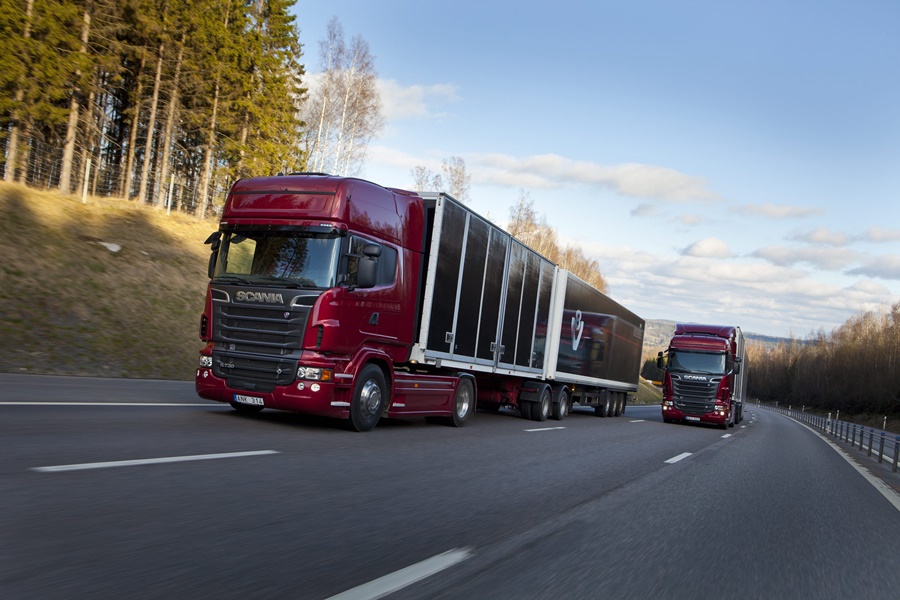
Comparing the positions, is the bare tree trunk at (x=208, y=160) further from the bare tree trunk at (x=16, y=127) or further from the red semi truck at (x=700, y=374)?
the red semi truck at (x=700, y=374)

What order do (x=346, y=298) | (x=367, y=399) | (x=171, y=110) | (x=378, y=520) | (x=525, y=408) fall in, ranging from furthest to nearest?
(x=171, y=110) → (x=525, y=408) → (x=367, y=399) → (x=346, y=298) → (x=378, y=520)

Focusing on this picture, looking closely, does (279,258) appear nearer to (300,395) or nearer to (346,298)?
(346,298)

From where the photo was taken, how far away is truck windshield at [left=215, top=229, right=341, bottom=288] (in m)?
9.16

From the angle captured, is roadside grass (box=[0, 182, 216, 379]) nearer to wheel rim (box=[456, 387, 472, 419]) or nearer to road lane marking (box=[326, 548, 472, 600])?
wheel rim (box=[456, 387, 472, 419])

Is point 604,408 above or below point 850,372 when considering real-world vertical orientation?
below

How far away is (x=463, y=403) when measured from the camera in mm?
13000

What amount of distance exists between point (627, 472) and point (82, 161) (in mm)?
28858

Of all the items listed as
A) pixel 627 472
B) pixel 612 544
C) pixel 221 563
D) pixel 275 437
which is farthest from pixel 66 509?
pixel 627 472

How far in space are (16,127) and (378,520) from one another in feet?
92.2

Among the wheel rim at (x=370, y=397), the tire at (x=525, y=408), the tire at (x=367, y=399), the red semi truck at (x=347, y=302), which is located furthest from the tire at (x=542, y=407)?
the wheel rim at (x=370, y=397)

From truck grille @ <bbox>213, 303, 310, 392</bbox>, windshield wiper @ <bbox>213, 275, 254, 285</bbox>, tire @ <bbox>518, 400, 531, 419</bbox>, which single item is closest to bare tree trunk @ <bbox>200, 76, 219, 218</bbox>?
tire @ <bbox>518, 400, 531, 419</bbox>

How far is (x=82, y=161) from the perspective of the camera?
2995cm

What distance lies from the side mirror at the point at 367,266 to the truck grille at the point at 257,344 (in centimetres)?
82

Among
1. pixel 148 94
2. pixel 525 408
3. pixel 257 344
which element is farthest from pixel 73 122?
pixel 257 344
